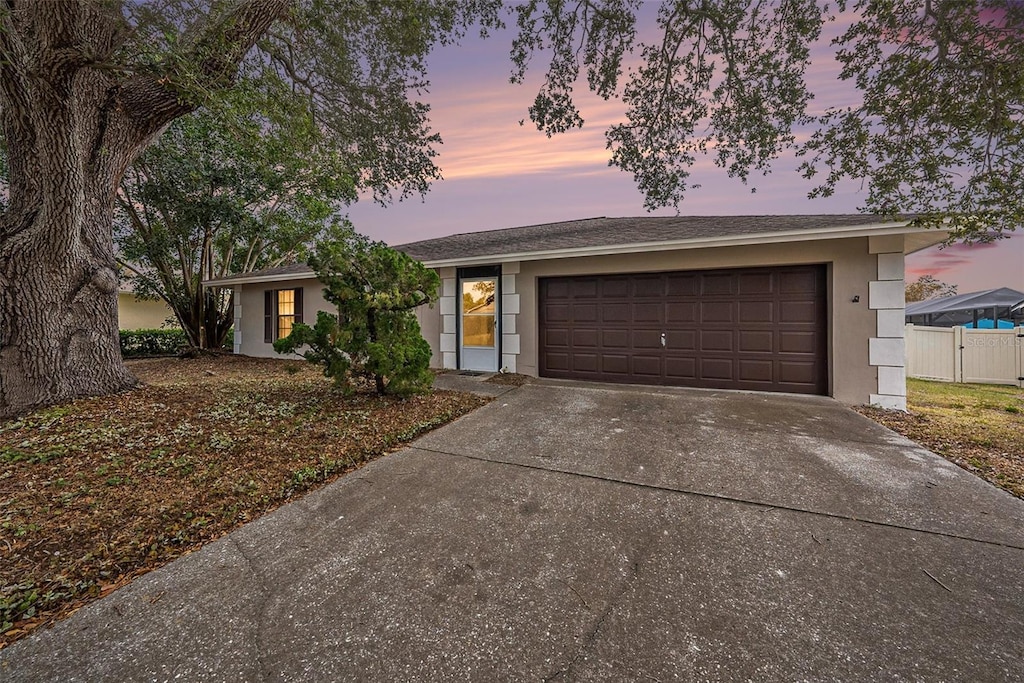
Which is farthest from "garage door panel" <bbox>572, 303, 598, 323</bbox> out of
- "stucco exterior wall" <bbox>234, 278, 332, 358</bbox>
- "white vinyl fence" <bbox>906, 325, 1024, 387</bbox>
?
"white vinyl fence" <bbox>906, 325, 1024, 387</bbox>

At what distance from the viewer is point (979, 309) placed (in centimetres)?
1421

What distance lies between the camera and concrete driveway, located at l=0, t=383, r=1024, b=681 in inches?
62.5

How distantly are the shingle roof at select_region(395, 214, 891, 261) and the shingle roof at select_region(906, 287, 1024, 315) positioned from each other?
40.6 feet

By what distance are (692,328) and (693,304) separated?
1.39 ft

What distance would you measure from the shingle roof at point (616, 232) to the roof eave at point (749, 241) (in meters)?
0.11

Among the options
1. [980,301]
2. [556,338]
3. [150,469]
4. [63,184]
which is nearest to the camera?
[150,469]

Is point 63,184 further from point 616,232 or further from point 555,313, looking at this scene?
point 616,232

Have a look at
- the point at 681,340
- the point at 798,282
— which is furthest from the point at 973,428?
the point at 681,340

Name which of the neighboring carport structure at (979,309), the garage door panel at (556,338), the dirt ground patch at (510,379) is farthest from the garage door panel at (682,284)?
the neighboring carport structure at (979,309)

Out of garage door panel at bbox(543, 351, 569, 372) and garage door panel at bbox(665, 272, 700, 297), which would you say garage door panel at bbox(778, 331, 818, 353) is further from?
garage door panel at bbox(543, 351, 569, 372)

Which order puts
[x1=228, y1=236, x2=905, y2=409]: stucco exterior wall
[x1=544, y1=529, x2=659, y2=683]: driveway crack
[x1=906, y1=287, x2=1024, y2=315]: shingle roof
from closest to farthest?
[x1=544, y1=529, x2=659, y2=683]: driveway crack, [x1=228, y1=236, x2=905, y2=409]: stucco exterior wall, [x1=906, y1=287, x2=1024, y2=315]: shingle roof

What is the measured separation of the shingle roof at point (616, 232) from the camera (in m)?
6.48

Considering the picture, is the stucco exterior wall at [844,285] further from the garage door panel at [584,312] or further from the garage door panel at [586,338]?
the garage door panel at [586,338]

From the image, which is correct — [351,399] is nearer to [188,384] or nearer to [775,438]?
[188,384]
